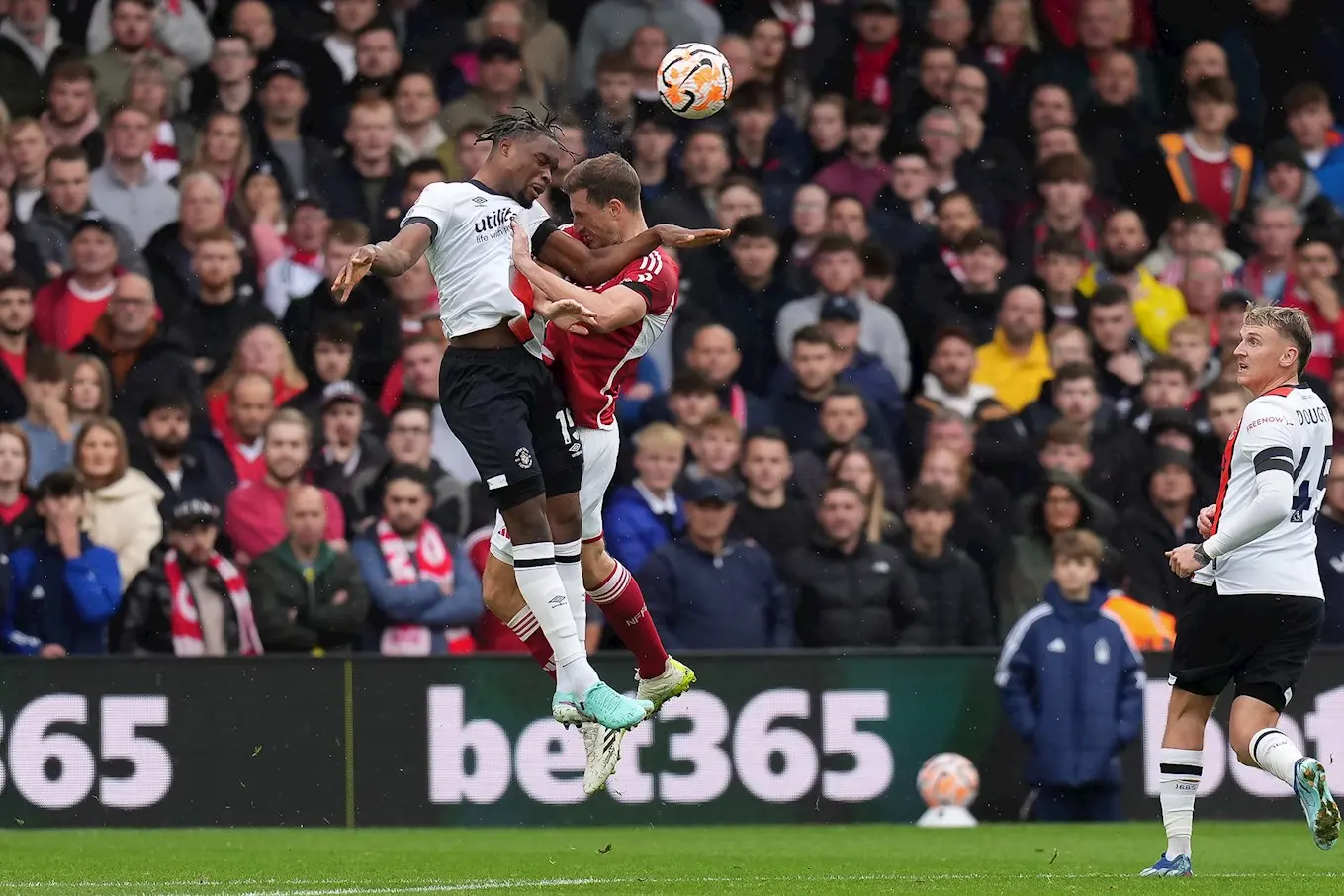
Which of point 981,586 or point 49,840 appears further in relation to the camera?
point 981,586

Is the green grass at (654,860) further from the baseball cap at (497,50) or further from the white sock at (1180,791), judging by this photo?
the baseball cap at (497,50)

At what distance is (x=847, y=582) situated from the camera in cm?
1409

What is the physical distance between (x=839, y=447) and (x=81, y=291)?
4.80 m

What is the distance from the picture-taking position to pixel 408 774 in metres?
13.6

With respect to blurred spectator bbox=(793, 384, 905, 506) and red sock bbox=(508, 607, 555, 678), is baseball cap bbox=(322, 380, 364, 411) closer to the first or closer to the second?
blurred spectator bbox=(793, 384, 905, 506)

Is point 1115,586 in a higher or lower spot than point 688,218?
lower

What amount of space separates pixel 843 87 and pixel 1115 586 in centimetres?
486

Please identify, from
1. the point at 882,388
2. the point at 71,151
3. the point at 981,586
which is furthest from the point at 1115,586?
the point at 71,151

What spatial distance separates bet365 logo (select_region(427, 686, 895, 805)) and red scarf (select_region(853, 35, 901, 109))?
18.4ft

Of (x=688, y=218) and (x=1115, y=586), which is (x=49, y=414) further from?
(x=1115, y=586)

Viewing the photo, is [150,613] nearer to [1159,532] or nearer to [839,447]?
[839,447]

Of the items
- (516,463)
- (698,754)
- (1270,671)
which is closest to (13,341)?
(698,754)

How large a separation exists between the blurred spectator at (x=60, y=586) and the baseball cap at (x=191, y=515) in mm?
423

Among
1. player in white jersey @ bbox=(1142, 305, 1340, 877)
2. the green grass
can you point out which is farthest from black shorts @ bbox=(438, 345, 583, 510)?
player in white jersey @ bbox=(1142, 305, 1340, 877)
